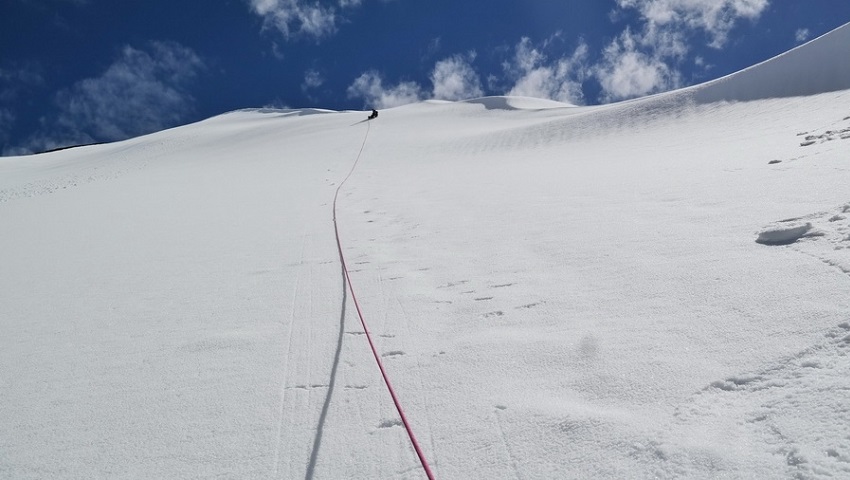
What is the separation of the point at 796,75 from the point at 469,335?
12831 mm

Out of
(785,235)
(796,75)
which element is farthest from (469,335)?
(796,75)

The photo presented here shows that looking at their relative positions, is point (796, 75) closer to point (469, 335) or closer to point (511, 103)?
point (469, 335)

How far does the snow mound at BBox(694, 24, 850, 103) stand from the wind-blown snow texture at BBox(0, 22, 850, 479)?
5109 mm

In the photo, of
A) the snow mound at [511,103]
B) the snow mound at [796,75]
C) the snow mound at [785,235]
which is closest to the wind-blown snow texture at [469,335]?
the snow mound at [785,235]

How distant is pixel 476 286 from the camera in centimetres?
380

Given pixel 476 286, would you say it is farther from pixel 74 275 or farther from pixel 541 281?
pixel 74 275

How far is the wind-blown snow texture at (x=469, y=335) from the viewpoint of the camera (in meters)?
2.01

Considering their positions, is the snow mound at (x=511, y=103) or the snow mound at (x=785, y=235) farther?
the snow mound at (x=511, y=103)

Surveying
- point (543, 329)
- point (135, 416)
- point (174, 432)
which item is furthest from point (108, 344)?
point (543, 329)

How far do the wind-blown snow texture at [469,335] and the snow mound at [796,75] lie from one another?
201 inches

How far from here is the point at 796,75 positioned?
12039 mm

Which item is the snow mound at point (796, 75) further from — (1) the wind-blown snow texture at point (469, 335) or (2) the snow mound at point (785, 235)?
(2) the snow mound at point (785, 235)

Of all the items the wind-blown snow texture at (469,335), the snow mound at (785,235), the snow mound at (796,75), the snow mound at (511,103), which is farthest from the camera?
the snow mound at (511,103)

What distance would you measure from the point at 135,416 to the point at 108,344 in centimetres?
108
